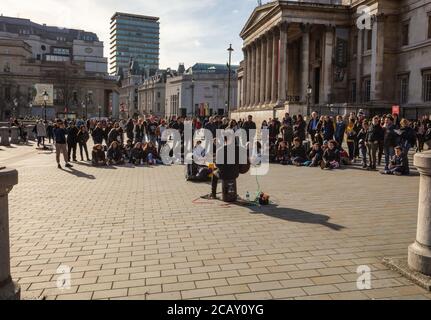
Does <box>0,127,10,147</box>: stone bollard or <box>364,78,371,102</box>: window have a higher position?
<box>364,78,371,102</box>: window

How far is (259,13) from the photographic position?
51.6 metres

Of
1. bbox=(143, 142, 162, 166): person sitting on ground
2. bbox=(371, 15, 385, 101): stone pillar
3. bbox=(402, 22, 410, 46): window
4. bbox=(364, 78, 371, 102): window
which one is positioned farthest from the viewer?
bbox=(364, 78, 371, 102): window

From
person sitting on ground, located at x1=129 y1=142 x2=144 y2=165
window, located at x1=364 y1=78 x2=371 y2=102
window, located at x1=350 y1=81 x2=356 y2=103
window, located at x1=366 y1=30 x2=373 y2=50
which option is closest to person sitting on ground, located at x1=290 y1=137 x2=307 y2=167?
person sitting on ground, located at x1=129 y1=142 x2=144 y2=165

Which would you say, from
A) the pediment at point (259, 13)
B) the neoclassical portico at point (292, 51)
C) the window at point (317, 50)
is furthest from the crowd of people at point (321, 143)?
the window at point (317, 50)

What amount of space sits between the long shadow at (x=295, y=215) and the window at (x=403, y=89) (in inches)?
1304

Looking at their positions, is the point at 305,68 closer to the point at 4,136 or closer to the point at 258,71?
the point at 258,71

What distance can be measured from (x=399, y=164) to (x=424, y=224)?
1084cm

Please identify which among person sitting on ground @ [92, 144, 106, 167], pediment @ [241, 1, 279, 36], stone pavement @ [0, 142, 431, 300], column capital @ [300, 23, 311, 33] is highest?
pediment @ [241, 1, 279, 36]

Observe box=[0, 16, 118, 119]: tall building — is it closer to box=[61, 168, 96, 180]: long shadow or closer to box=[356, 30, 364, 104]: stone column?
box=[356, 30, 364, 104]: stone column

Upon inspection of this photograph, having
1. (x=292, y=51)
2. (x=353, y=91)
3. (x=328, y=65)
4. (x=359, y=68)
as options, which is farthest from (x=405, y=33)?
(x=292, y=51)

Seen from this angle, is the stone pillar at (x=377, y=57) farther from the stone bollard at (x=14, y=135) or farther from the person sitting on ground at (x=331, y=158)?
the stone bollard at (x=14, y=135)

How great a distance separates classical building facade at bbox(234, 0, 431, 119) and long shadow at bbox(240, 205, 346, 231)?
25.5 m

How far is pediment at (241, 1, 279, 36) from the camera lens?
4616 centimetres

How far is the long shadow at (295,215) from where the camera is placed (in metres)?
8.11
